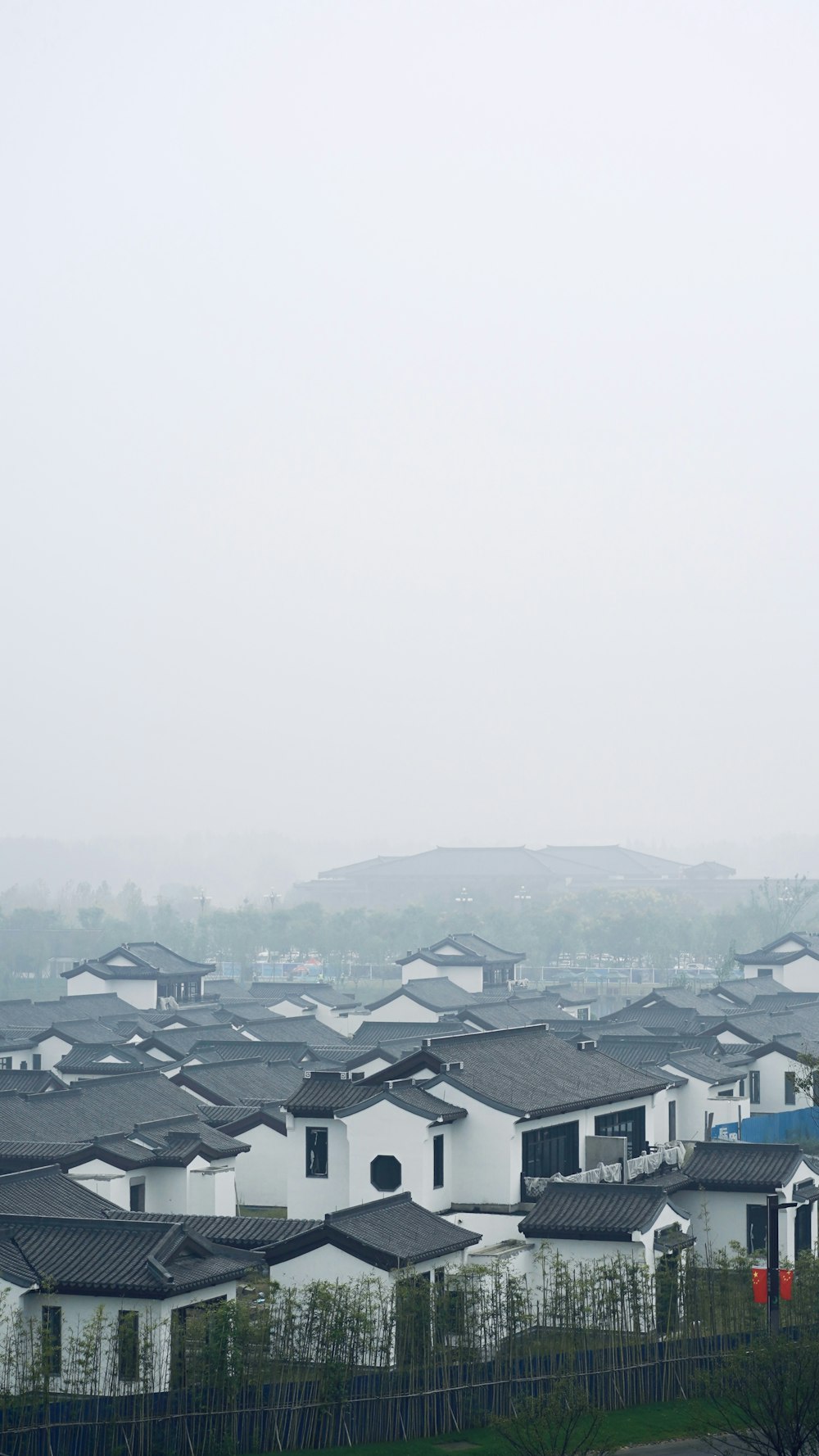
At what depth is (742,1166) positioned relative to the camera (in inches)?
939

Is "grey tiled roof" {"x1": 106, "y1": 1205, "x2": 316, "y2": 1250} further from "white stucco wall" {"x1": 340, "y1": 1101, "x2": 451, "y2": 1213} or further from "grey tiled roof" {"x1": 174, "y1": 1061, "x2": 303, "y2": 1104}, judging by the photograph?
"grey tiled roof" {"x1": 174, "y1": 1061, "x2": 303, "y2": 1104}

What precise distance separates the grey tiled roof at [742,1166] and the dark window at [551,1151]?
1.59 metres

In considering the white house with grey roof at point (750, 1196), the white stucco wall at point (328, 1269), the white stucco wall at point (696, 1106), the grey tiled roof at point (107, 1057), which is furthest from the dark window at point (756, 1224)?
the grey tiled roof at point (107, 1057)

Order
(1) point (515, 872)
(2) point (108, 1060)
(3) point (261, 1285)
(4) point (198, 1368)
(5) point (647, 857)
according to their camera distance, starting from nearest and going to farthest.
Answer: (4) point (198, 1368) → (3) point (261, 1285) → (2) point (108, 1060) → (1) point (515, 872) → (5) point (647, 857)

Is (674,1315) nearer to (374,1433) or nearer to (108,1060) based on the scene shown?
(374,1433)

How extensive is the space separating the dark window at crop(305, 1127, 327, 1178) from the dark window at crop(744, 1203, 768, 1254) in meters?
5.77

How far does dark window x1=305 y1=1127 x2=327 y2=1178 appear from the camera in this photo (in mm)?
23547

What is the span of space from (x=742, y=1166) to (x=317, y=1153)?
5863mm

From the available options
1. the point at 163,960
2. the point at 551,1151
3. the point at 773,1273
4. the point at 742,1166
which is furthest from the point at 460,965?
the point at 773,1273

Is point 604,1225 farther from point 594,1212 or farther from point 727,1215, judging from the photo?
point 727,1215

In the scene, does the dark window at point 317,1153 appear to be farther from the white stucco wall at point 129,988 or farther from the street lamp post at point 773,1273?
the white stucco wall at point 129,988

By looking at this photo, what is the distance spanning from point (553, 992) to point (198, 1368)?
142ft

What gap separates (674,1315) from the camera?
18641 mm

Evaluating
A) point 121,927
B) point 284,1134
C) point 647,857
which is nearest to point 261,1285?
point 284,1134
